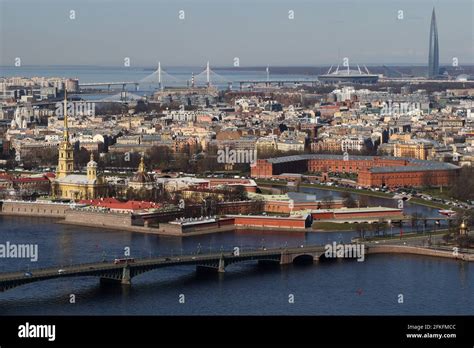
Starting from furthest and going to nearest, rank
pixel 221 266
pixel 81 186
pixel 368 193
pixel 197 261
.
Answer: pixel 368 193
pixel 81 186
pixel 221 266
pixel 197 261

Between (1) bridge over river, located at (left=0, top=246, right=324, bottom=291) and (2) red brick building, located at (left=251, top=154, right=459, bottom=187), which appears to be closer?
(1) bridge over river, located at (left=0, top=246, right=324, bottom=291)

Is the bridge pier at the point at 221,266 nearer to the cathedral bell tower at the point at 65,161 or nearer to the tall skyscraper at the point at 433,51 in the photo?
the cathedral bell tower at the point at 65,161

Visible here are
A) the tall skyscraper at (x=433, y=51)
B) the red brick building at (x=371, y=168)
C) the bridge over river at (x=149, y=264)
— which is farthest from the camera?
the tall skyscraper at (x=433, y=51)

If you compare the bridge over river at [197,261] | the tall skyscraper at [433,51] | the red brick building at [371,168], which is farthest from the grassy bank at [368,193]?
the tall skyscraper at [433,51]

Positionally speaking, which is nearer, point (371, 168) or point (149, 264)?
point (149, 264)

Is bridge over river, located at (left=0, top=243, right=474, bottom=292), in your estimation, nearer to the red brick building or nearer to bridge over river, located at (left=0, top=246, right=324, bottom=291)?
bridge over river, located at (left=0, top=246, right=324, bottom=291)

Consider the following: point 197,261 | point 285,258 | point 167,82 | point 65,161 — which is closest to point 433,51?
point 167,82

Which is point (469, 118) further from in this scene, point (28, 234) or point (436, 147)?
point (28, 234)

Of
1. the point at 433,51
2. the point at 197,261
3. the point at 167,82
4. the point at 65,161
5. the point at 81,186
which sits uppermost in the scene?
the point at 433,51

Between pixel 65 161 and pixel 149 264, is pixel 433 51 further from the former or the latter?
pixel 149 264

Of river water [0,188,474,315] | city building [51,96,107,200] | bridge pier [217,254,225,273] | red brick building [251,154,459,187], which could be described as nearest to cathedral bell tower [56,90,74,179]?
city building [51,96,107,200]

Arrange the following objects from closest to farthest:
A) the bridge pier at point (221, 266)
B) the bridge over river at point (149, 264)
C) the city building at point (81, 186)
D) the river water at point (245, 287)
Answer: the river water at point (245, 287), the bridge over river at point (149, 264), the bridge pier at point (221, 266), the city building at point (81, 186)

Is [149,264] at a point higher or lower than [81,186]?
lower
